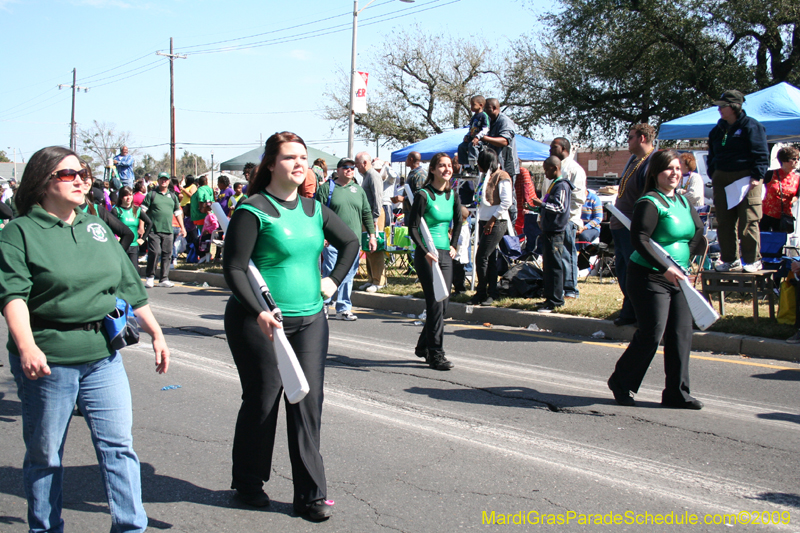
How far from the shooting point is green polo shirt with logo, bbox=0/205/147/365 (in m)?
2.91

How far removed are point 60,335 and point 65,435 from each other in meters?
0.44

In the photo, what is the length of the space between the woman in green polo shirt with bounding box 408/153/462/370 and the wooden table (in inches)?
138

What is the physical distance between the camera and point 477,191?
10.4m

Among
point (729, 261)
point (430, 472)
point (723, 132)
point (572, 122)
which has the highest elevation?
point (572, 122)

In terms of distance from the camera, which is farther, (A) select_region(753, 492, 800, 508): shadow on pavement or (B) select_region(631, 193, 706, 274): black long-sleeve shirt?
(B) select_region(631, 193, 706, 274): black long-sleeve shirt

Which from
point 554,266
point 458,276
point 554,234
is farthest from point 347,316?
point 554,234

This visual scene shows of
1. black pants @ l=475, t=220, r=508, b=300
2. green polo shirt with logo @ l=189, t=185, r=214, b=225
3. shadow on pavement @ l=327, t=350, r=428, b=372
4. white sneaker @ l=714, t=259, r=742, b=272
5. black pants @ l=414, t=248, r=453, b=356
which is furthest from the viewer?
green polo shirt with logo @ l=189, t=185, r=214, b=225

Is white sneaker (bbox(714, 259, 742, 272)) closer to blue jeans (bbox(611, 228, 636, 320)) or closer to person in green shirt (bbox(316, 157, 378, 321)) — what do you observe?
blue jeans (bbox(611, 228, 636, 320))

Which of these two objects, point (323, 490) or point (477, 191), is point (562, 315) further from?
point (323, 490)

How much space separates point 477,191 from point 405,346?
3.17m

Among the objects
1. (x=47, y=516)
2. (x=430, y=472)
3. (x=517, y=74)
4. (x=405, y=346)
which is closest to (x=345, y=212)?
(x=405, y=346)

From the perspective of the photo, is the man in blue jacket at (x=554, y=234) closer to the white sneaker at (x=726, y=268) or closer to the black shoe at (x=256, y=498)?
the white sneaker at (x=726, y=268)

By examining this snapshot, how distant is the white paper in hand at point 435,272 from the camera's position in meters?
6.45

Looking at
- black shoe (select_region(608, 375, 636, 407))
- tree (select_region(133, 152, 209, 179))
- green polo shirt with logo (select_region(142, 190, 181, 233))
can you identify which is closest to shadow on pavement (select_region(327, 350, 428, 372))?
black shoe (select_region(608, 375, 636, 407))
